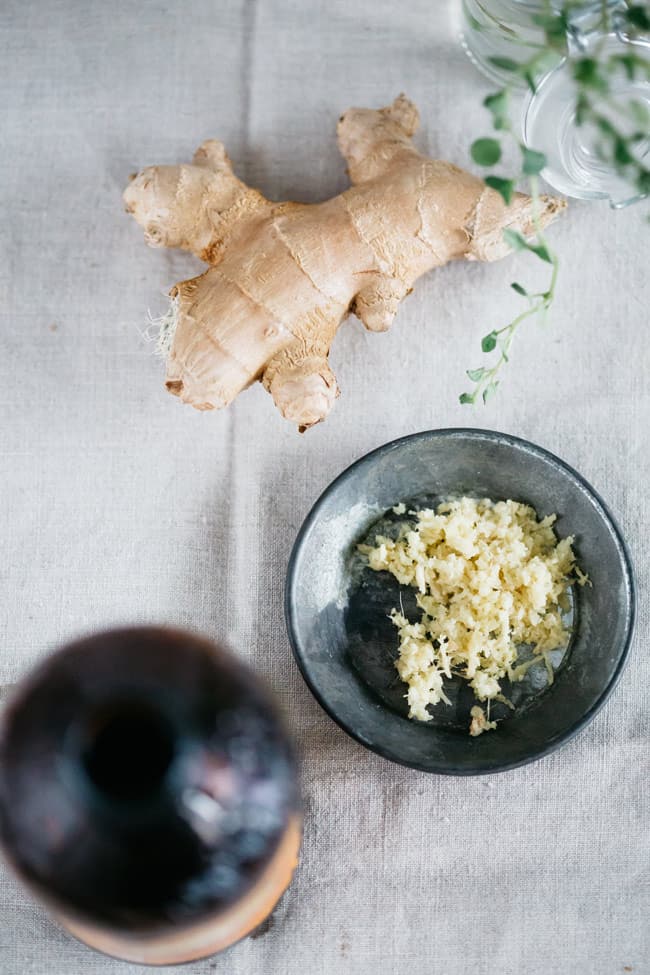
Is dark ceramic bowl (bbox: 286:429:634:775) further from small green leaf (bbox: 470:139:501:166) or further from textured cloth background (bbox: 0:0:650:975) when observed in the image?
small green leaf (bbox: 470:139:501:166)

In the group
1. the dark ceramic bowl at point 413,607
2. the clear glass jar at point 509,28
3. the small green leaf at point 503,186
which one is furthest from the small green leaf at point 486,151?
the dark ceramic bowl at point 413,607

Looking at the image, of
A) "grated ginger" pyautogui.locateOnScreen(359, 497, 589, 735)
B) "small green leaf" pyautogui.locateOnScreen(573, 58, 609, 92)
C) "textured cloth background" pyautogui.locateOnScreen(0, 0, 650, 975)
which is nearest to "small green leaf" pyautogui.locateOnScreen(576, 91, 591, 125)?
"small green leaf" pyautogui.locateOnScreen(573, 58, 609, 92)

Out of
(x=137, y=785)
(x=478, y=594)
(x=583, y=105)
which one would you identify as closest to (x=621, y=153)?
(x=583, y=105)

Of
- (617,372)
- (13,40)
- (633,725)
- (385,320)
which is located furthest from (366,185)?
(633,725)

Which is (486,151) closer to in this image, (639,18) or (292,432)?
(639,18)

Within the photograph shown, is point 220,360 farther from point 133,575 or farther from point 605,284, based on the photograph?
point 605,284

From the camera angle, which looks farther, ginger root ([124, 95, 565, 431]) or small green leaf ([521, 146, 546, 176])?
ginger root ([124, 95, 565, 431])

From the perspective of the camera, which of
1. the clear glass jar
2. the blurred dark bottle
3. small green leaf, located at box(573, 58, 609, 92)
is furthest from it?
the clear glass jar
